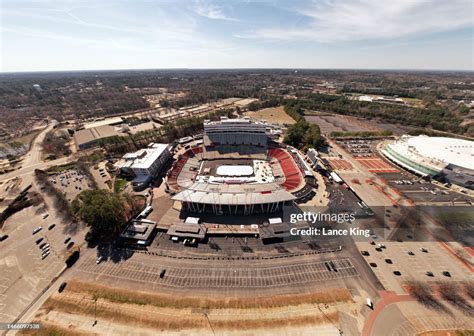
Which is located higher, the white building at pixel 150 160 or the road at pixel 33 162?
the white building at pixel 150 160

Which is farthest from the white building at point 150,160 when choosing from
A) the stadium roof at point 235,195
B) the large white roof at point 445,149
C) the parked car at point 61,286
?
the large white roof at point 445,149

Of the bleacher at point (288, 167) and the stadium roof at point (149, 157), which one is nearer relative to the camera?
the bleacher at point (288, 167)

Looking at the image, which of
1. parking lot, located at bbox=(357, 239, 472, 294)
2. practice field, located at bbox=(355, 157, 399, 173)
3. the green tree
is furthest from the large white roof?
the green tree

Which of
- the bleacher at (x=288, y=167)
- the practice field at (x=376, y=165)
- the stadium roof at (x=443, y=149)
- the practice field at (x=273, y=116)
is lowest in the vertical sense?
the practice field at (x=376, y=165)

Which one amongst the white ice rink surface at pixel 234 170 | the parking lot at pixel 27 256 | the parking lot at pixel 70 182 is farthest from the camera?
the white ice rink surface at pixel 234 170

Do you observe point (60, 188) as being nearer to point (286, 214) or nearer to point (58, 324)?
point (58, 324)

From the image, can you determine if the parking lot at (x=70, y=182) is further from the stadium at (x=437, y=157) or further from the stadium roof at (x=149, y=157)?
the stadium at (x=437, y=157)
